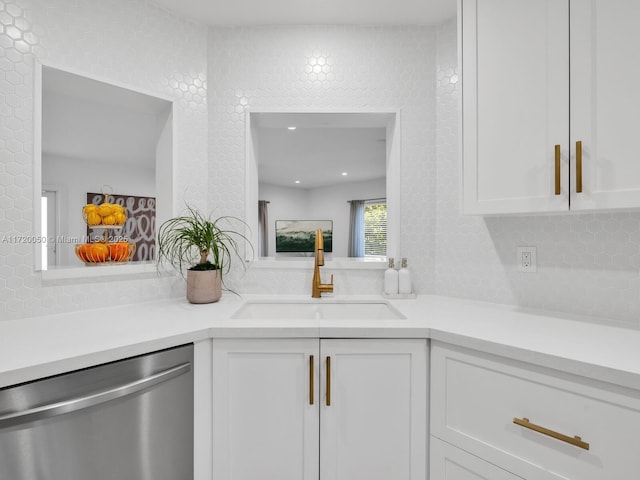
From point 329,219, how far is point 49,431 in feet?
25.0

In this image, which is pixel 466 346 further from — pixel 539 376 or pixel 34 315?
pixel 34 315

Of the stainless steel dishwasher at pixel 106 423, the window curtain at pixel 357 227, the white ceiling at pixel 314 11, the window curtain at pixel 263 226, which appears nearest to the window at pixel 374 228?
the window curtain at pixel 357 227

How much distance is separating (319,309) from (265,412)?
0.61 metres

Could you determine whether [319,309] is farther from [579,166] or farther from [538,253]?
[579,166]

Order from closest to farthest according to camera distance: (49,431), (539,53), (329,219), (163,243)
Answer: (49,431) < (539,53) < (163,243) < (329,219)

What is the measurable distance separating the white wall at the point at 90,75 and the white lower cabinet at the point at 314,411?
76 cm

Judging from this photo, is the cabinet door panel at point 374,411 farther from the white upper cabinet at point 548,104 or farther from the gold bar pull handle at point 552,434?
the white upper cabinet at point 548,104

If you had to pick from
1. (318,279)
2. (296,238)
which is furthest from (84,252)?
(296,238)

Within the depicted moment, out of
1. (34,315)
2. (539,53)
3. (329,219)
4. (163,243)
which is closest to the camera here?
(539,53)

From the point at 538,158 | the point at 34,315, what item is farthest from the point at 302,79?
the point at 34,315

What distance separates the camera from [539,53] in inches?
45.9

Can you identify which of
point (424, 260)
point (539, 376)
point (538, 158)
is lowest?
point (539, 376)

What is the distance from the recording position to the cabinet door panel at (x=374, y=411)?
1194 mm

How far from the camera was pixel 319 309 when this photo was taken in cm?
172
